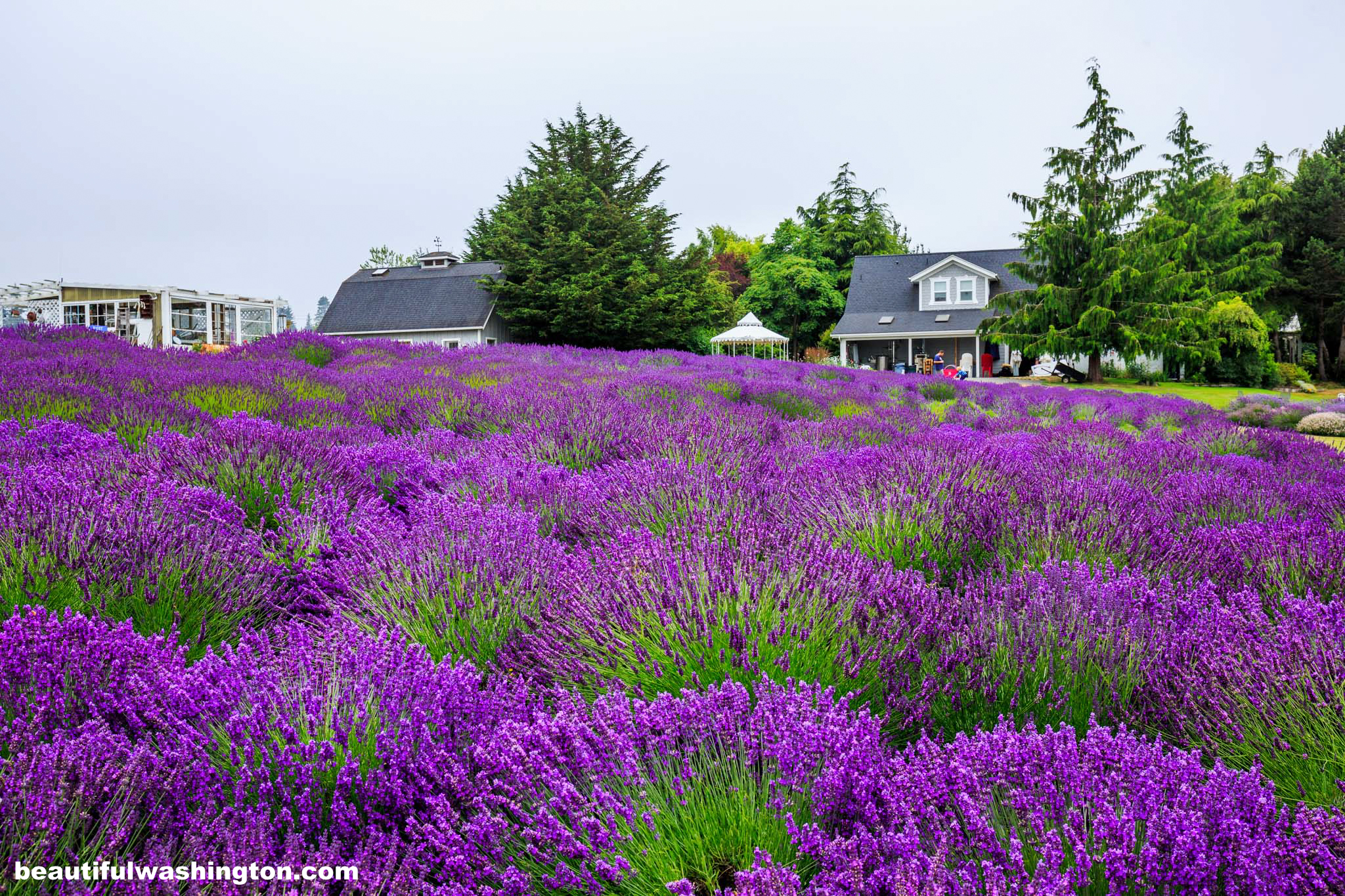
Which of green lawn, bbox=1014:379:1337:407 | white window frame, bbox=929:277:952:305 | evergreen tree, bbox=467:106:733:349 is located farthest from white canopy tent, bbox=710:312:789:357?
green lawn, bbox=1014:379:1337:407

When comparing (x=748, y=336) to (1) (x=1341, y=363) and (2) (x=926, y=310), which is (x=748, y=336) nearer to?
(2) (x=926, y=310)

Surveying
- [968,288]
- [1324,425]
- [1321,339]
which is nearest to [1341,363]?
[1321,339]

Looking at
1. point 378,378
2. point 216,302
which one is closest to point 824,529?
point 378,378

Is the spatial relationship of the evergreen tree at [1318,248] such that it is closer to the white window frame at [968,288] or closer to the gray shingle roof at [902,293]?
the gray shingle roof at [902,293]

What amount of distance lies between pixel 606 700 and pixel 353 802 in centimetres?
45

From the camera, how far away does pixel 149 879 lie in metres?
0.90

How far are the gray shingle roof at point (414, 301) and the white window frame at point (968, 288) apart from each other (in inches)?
804

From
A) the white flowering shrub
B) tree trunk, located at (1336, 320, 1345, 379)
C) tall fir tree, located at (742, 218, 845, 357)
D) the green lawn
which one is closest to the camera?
the white flowering shrub

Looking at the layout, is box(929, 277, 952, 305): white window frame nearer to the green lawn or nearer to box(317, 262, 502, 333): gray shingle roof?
the green lawn

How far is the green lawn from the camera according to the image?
18.1 metres

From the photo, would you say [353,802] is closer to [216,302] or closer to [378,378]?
[378,378]

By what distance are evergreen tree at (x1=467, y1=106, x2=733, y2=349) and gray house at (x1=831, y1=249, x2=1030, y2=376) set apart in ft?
26.7

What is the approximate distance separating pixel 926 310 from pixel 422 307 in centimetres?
2248

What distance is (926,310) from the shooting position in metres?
34.1
